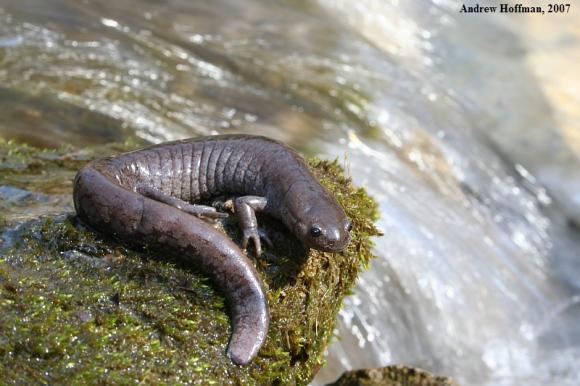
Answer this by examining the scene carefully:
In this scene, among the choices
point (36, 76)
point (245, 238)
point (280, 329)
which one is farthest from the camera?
point (36, 76)

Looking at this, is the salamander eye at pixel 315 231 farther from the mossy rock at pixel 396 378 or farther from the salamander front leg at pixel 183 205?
the mossy rock at pixel 396 378

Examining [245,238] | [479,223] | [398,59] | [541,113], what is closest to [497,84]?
[541,113]

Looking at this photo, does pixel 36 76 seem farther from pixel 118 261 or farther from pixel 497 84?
pixel 497 84

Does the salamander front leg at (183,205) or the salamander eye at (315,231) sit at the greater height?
the salamander eye at (315,231)

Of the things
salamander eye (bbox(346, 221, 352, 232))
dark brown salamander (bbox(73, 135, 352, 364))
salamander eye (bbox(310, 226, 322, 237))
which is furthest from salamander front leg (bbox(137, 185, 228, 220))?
salamander eye (bbox(346, 221, 352, 232))

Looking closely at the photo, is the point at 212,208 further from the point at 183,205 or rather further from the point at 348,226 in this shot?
the point at 348,226

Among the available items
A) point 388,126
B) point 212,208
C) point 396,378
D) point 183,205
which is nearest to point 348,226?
point 212,208

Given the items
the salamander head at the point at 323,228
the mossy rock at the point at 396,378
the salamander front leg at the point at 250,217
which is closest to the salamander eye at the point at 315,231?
the salamander head at the point at 323,228
